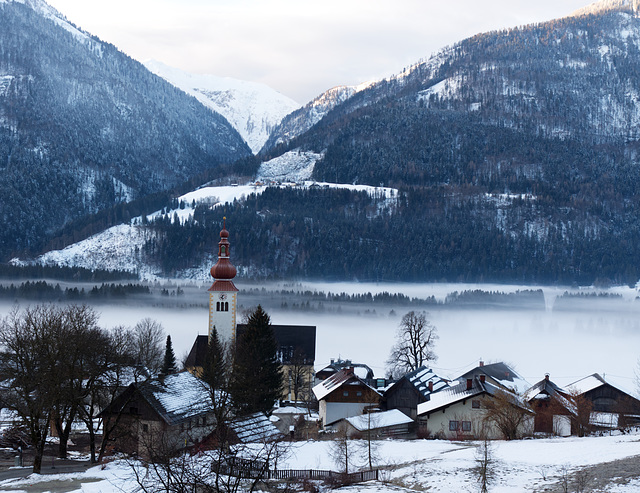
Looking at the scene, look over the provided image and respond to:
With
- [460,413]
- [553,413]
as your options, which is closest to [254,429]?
[460,413]

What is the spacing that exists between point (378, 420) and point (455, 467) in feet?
98.4

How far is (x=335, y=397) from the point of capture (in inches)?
3627

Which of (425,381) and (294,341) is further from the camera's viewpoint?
(294,341)

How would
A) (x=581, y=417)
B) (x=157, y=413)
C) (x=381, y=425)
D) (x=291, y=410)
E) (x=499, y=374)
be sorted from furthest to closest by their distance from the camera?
(x=499, y=374)
(x=291, y=410)
(x=381, y=425)
(x=581, y=417)
(x=157, y=413)

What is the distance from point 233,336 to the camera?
11206cm

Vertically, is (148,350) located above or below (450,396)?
above

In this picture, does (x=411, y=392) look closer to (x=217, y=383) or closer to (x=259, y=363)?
(x=259, y=363)

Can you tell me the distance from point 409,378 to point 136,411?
36914 millimetres

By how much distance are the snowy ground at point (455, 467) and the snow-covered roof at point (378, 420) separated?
13.1 m

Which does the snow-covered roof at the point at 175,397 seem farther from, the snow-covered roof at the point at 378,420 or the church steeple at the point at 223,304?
the church steeple at the point at 223,304

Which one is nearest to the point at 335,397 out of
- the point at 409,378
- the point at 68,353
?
the point at 409,378

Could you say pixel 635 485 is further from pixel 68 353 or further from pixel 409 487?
pixel 68 353

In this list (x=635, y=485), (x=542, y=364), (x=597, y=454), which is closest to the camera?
(x=635, y=485)

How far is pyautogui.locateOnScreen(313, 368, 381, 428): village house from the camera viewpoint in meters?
91.8
